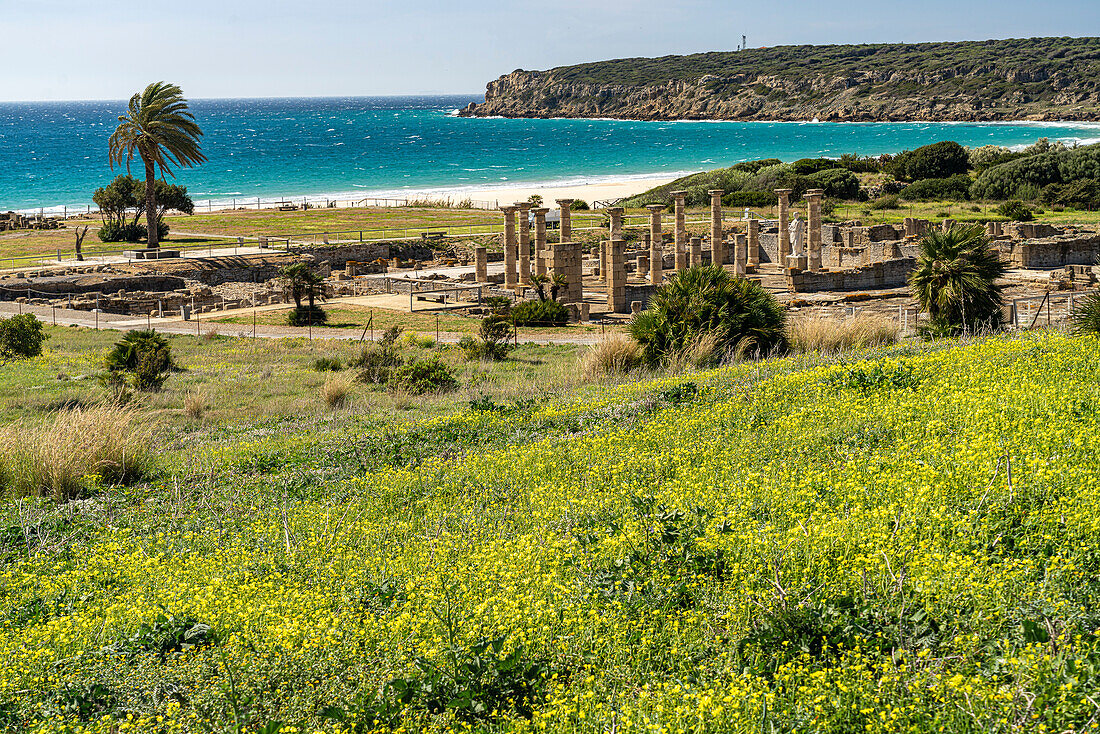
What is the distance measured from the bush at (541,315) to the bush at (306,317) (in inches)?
270

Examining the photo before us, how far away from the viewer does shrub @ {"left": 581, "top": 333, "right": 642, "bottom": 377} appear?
18.6 m

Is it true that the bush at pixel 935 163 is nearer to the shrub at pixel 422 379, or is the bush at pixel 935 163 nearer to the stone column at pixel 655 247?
the stone column at pixel 655 247

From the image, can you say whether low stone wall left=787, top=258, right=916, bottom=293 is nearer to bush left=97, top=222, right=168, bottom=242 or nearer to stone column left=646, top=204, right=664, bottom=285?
stone column left=646, top=204, right=664, bottom=285

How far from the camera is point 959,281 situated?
20234 millimetres

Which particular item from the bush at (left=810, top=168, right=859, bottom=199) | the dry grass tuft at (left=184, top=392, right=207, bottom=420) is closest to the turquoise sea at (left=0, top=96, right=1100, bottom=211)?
the bush at (left=810, top=168, right=859, bottom=199)

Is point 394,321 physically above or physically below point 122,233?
below

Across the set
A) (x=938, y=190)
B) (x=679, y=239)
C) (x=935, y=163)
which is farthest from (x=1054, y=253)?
(x=935, y=163)

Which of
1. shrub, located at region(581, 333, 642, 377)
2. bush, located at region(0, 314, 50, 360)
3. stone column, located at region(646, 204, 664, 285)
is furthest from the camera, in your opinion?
stone column, located at region(646, 204, 664, 285)

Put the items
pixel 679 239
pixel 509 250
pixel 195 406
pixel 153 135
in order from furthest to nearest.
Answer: pixel 153 135, pixel 679 239, pixel 509 250, pixel 195 406

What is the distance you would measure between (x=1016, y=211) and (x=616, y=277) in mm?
30391

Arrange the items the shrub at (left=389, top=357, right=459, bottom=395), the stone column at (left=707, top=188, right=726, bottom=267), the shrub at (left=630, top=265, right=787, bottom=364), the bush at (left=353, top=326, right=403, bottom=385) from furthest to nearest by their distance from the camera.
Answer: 1. the stone column at (left=707, top=188, right=726, bottom=267)
2. the bush at (left=353, top=326, right=403, bottom=385)
3. the shrub at (left=389, top=357, right=459, bottom=395)
4. the shrub at (left=630, top=265, right=787, bottom=364)

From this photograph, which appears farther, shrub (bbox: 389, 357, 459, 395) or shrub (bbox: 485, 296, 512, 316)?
shrub (bbox: 485, 296, 512, 316)

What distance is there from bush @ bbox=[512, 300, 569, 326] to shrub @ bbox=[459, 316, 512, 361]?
4909 mm

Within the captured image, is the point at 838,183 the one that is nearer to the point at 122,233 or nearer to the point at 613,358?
the point at 122,233
